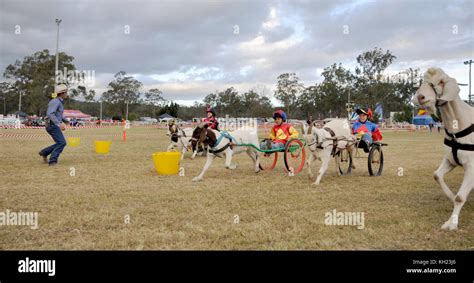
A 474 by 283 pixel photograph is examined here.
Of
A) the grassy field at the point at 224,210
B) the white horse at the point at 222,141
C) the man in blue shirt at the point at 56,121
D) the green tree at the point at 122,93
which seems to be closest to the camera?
the grassy field at the point at 224,210

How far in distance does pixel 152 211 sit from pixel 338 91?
7064cm

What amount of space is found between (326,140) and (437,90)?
343 cm

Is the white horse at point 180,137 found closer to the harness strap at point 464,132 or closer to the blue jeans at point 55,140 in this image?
the blue jeans at point 55,140

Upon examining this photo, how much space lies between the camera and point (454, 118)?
16.6 feet

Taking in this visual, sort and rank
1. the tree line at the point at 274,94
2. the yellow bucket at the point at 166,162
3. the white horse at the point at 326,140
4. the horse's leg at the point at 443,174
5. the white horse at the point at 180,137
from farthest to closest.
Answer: the tree line at the point at 274,94, the white horse at the point at 180,137, the yellow bucket at the point at 166,162, the white horse at the point at 326,140, the horse's leg at the point at 443,174

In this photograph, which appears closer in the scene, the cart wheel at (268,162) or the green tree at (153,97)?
the cart wheel at (268,162)

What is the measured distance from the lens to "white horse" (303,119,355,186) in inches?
324

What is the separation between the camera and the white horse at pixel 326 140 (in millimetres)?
8227

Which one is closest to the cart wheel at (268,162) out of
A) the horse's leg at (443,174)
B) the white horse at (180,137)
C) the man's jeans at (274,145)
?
the man's jeans at (274,145)

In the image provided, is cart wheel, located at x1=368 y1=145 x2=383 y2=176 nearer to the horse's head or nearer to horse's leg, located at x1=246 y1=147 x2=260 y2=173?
horse's leg, located at x1=246 y1=147 x2=260 y2=173

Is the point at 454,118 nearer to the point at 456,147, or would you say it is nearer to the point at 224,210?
A: the point at 456,147
